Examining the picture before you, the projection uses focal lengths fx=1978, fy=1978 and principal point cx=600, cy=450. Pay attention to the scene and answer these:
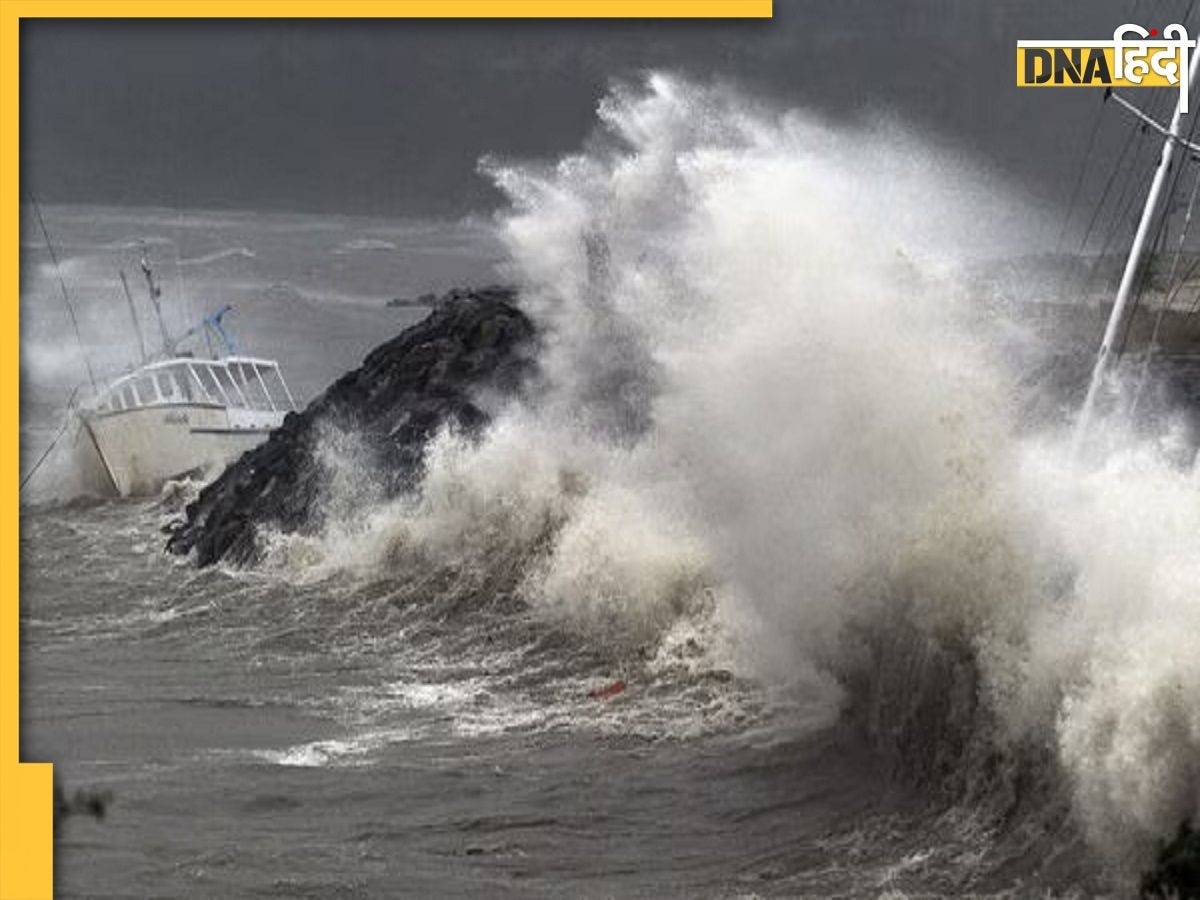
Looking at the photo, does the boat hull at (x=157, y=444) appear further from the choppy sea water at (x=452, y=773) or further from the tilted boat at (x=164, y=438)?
the choppy sea water at (x=452, y=773)

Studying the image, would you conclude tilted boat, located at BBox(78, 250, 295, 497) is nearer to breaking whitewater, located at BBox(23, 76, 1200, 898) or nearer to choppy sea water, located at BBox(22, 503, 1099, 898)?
breaking whitewater, located at BBox(23, 76, 1200, 898)

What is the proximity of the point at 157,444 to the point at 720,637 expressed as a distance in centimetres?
2086

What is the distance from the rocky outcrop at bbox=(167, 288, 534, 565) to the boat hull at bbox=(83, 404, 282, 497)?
19.2ft

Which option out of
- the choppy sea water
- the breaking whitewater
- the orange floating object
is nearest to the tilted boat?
the breaking whitewater

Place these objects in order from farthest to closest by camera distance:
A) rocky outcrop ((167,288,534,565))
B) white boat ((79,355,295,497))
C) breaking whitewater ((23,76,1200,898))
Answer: white boat ((79,355,295,497)), rocky outcrop ((167,288,534,565)), breaking whitewater ((23,76,1200,898))

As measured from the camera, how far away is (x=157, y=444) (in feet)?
120

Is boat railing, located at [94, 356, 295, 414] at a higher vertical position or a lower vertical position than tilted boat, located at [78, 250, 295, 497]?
higher

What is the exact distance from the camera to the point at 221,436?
121 feet

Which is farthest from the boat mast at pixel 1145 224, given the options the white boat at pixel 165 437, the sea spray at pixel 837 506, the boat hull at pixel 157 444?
the boat hull at pixel 157 444

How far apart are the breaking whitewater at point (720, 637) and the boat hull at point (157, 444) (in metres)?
10.8

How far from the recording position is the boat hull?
3647cm

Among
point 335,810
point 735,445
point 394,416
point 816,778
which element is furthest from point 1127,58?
point 394,416

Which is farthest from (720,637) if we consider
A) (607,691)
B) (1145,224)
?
(1145,224)

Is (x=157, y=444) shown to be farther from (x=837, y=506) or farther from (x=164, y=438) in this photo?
(x=837, y=506)
